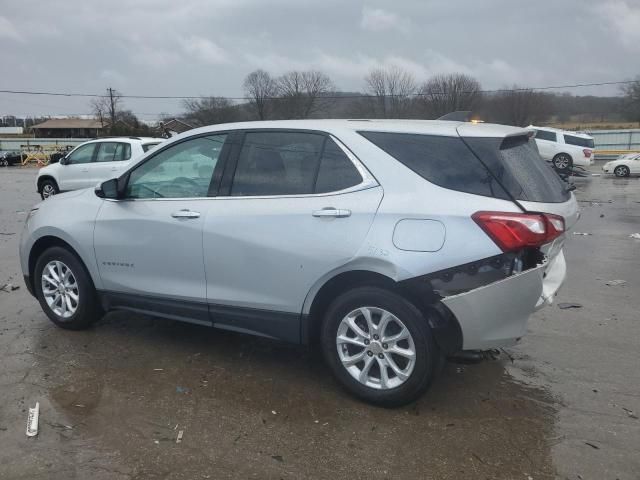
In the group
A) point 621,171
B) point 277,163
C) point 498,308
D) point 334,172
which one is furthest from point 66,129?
point 498,308

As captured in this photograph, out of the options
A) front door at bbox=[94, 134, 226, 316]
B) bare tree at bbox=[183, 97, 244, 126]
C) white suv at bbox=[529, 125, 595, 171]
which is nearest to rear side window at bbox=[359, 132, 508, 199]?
front door at bbox=[94, 134, 226, 316]

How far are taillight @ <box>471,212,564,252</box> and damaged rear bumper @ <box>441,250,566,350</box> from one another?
17 cm

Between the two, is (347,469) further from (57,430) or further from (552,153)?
(552,153)

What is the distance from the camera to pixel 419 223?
11.0 ft

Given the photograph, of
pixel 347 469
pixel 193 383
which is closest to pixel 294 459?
pixel 347 469

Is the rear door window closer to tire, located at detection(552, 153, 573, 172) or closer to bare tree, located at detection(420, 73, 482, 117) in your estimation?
tire, located at detection(552, 153, 573, 172)

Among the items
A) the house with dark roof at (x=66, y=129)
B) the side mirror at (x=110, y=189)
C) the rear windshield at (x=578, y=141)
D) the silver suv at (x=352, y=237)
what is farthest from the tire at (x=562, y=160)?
the house with dark roof at (x=66, y=129)

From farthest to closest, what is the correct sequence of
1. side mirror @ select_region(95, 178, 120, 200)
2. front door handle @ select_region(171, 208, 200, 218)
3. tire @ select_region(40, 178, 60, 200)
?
tire @ select_region(40, 178, 60, 200) → side mirror @ select_region(95, 178, 120, 200) → front door handle @ select_region(171, 208, 200, 218)

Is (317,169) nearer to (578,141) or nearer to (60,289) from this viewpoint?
(60,289)

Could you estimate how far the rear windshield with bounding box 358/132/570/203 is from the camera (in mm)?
3377

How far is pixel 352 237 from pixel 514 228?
3.11ft

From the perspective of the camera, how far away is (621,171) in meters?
26.5

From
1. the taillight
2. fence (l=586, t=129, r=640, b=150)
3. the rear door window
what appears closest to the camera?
the taillight

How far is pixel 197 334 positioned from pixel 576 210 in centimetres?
320
